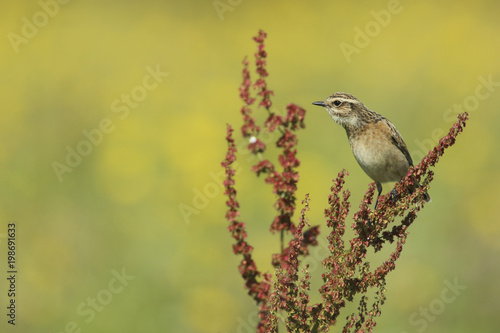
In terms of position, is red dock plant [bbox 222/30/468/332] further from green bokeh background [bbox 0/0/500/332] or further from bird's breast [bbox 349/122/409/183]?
green bokeh background [bbox 0/0/500/332]

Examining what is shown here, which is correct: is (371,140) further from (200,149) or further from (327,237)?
(200,149)

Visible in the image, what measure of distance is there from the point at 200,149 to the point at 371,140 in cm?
458

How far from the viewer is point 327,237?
416cm

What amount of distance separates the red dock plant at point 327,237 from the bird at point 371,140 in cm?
165

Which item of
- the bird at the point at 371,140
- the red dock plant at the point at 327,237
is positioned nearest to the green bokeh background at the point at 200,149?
the bird at the point at 371,140

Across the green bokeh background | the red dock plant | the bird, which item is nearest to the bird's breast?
the bird

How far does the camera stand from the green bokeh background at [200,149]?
745 cm

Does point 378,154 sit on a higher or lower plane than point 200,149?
lower

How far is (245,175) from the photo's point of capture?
977 cm

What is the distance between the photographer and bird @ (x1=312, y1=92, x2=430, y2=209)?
6.20 m

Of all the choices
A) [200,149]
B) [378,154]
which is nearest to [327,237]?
[378,154]

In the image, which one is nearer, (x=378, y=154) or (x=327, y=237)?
(x=327, y=237)

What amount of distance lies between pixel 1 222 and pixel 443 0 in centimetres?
1161

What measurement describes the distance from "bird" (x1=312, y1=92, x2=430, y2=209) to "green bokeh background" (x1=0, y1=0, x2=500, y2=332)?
2.38 ft
